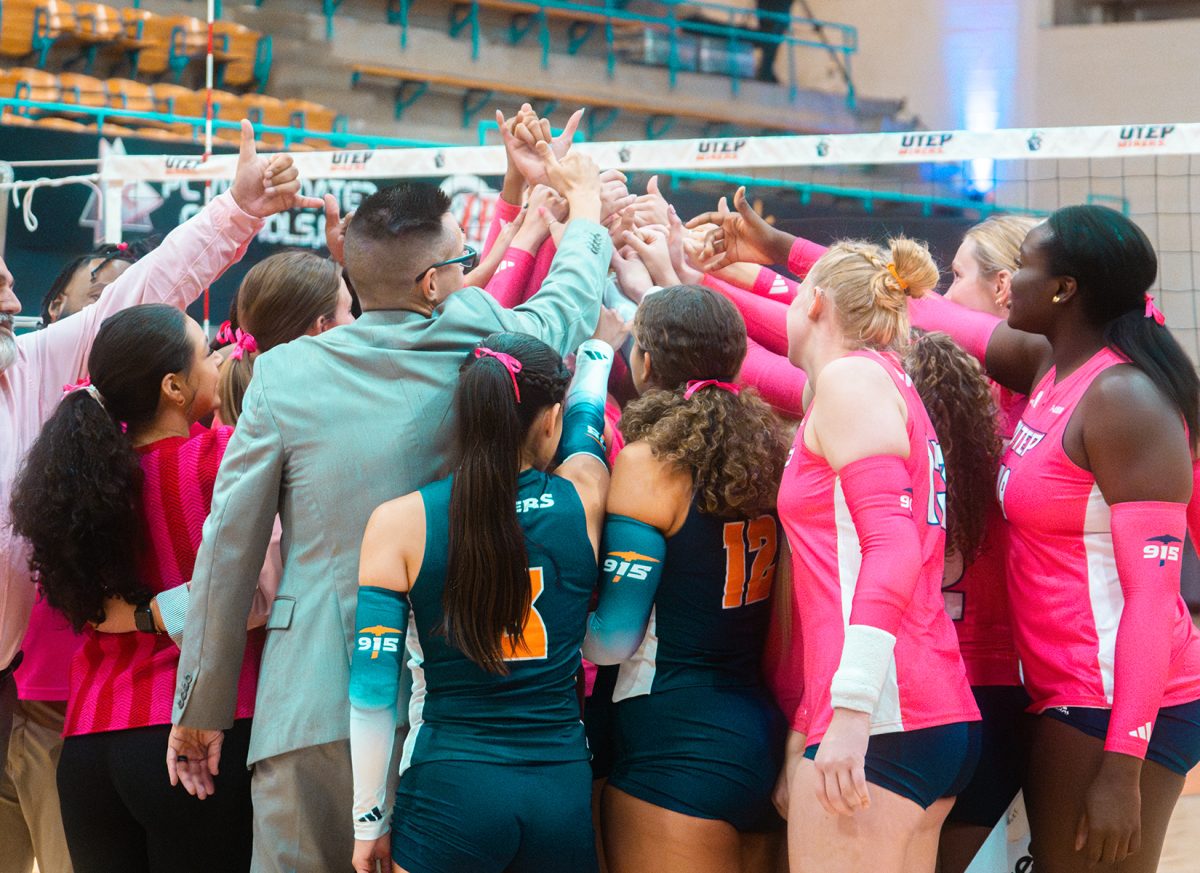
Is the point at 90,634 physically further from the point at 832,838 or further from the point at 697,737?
the point at 832,838

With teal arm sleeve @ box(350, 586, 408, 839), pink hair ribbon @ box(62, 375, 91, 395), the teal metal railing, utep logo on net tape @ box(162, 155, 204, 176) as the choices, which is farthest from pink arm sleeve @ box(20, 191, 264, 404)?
the teal metal railing

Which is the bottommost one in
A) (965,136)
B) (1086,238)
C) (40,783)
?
(40,783)

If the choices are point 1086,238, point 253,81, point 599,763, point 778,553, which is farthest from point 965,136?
point 253,81

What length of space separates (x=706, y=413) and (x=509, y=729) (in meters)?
0.79

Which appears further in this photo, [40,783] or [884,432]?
[40,783]

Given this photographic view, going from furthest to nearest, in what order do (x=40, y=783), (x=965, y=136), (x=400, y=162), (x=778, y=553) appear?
(x=400, y=162) < (x=965, y=136) < (x=40, y=783) < (x=778, y=553)

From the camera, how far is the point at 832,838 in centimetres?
229

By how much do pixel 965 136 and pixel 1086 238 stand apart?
8.92 feet

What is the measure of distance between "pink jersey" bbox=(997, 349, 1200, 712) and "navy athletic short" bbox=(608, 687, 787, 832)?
0.60 meters

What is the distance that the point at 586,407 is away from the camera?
2777 mm

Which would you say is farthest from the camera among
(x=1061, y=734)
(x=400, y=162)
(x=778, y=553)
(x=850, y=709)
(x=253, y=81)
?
(x=253, y=81)

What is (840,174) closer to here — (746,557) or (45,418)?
(45,418)

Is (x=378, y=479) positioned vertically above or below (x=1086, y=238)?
below

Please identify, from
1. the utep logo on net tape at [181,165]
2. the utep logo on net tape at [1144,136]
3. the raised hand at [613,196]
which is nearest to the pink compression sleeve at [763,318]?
the raised hand at [613,196]
